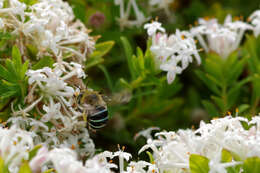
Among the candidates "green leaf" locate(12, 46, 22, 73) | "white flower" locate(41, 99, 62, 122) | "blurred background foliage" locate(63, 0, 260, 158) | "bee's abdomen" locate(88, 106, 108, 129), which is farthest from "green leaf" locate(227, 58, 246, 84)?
"green leaf" locate(12, 46, 22, 73)

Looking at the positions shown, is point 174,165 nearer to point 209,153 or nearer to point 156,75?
point 209,153

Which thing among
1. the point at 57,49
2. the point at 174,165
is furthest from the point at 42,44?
the point at 174,165

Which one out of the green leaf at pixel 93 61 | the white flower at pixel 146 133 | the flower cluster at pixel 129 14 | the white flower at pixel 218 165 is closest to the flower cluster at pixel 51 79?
the green leaf at pixel 93 61

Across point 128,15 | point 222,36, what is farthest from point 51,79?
point 222,36

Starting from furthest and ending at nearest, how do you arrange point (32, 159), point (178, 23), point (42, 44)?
point (178, 23) < point (42, 44) < point (32, 159)

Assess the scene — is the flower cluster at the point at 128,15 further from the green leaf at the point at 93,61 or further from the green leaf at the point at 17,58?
the green leaf at the point at 17,58

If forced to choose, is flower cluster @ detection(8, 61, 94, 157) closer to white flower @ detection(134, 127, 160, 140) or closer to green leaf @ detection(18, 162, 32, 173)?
white flower @ detection(134, 127, 160, 140)
